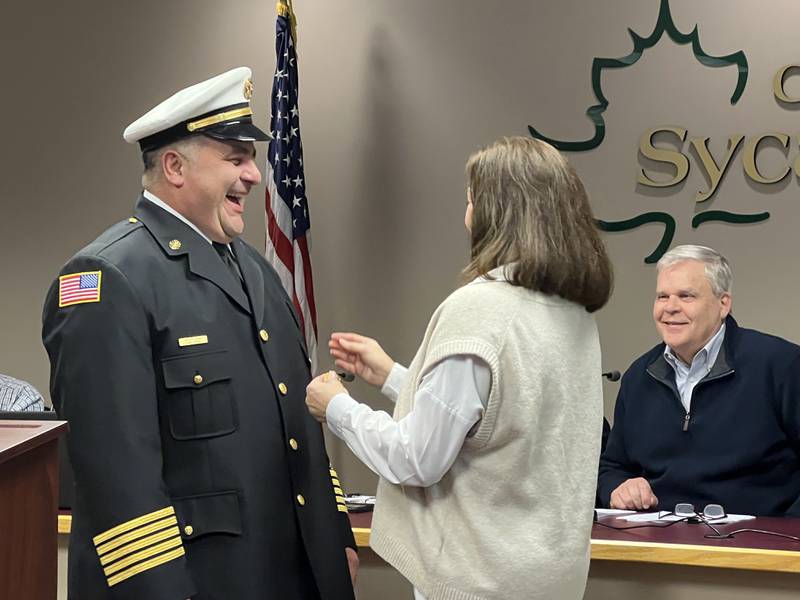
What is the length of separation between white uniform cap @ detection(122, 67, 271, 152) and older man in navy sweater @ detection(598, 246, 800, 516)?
5.01 feet

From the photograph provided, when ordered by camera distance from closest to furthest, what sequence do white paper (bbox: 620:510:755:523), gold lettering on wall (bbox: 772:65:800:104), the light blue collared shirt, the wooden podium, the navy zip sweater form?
the wooden podium
white paper (bbox: 620:510:755:523)
the navy zip sweater
the light blue collared shirt
gold lettering on wall (bbox: 772:65:800:104)

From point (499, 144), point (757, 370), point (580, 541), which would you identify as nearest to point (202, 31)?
point (757, 370)

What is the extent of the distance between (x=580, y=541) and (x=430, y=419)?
0.36 metres

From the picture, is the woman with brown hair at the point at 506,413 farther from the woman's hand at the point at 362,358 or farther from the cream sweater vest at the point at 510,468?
the woman's hand at the point at 362,358

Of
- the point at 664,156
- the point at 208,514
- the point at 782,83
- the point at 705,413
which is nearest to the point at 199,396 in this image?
the point at 208,514

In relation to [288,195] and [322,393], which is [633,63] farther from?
[322,393]

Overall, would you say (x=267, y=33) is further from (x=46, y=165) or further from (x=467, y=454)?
(x=467, y=454)

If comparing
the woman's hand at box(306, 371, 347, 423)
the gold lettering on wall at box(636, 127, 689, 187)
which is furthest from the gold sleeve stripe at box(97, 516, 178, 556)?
the gold lettering on wall at box(636, 127, 689, 187)

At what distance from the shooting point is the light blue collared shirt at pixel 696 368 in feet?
10.3

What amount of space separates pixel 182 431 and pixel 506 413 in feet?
1.91

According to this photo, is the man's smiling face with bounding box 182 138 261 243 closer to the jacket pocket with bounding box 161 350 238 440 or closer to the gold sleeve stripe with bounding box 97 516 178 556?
the jacket pocket with bounding box 161 350 238 440

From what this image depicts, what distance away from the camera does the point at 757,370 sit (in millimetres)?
3088

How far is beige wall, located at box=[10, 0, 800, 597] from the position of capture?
14.2 feet

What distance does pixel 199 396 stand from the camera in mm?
1890
